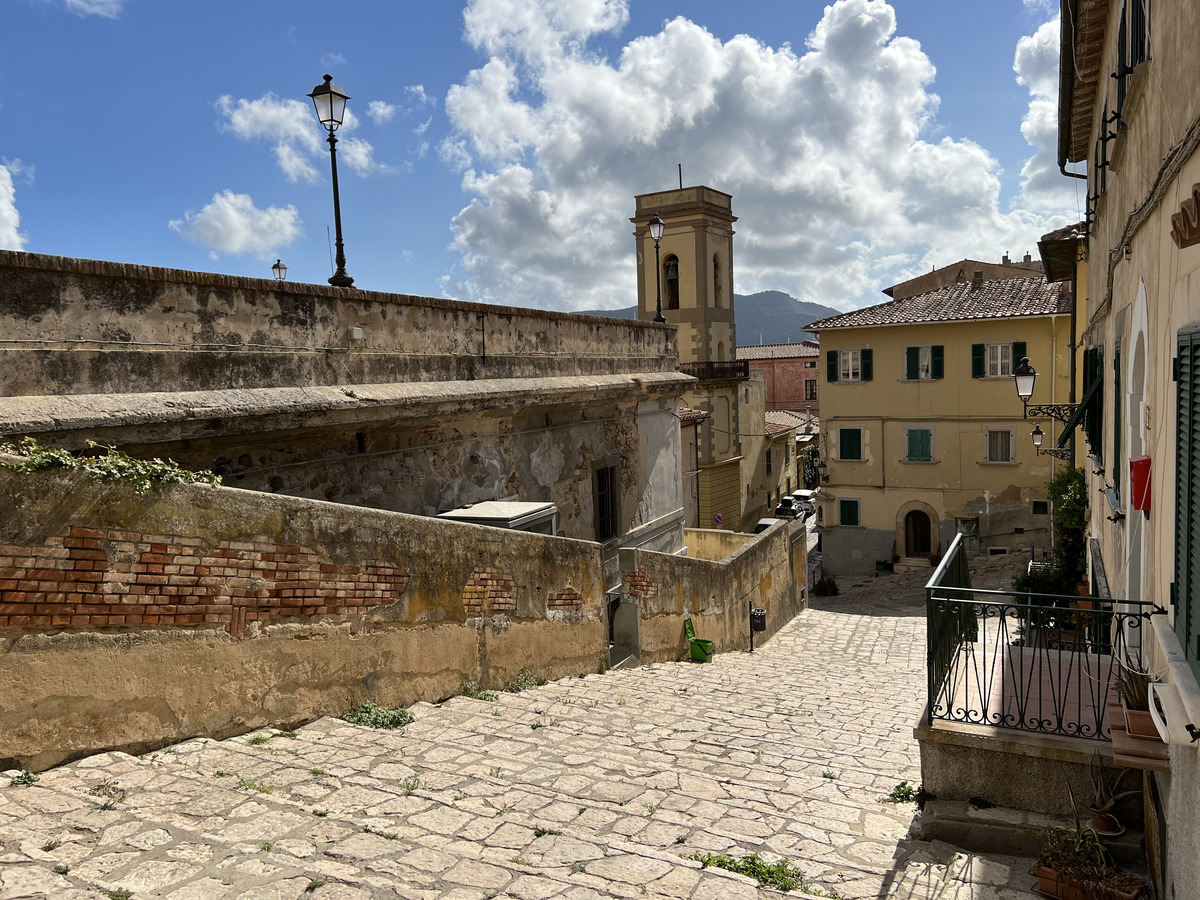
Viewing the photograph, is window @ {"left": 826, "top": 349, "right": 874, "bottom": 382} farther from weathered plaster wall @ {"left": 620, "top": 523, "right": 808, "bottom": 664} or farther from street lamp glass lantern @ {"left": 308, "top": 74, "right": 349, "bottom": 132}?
street lamp glass lantern @ {"left": 308, "top": 74, "right": 349, "bottom": 132}

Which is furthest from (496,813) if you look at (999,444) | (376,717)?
(999,444)

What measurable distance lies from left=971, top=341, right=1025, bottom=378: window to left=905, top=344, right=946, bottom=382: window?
2.98 feet

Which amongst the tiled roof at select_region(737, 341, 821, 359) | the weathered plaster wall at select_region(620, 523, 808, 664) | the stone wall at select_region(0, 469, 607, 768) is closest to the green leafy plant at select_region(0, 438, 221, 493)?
the stone wall at select_region(0, 469, 607, 768)

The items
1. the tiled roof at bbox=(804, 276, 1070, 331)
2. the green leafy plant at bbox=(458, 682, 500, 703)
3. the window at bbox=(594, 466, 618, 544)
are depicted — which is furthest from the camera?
the tiled roof at bbox=(804, 276, 1070, 331)

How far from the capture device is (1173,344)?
462cm

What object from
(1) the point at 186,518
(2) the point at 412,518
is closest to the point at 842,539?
(2) the point at 412,518

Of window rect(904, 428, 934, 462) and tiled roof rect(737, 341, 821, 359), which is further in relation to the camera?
tiled roof rect(737, 341, 821, 359)

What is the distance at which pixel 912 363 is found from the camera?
2669 cm

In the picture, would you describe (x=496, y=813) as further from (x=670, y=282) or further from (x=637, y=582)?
(x=670, y=282)

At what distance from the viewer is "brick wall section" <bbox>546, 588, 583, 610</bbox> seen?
8.89 meters

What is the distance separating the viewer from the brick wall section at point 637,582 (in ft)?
36.4

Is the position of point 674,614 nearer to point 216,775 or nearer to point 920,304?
point 216,775

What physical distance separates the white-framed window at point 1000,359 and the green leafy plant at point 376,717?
23.5 metres

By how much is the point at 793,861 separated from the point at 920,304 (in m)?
25.5
